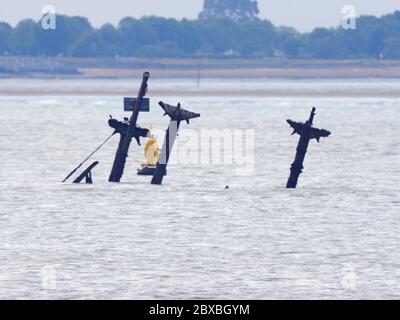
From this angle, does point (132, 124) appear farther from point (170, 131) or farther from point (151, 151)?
point (151, 151)

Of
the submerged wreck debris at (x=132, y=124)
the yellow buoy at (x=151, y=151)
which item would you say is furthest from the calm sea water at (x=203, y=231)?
the submerged wreck debris at (x=132, y=124)

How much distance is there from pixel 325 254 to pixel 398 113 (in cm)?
10935

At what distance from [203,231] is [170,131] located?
34.3 feet

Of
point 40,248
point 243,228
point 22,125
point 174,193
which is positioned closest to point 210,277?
point 40,248

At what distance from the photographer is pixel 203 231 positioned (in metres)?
41.3

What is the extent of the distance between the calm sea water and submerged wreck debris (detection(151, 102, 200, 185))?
64 centimetres

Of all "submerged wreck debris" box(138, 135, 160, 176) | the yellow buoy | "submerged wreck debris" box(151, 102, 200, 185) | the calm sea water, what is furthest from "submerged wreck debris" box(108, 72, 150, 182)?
"submerged wreck debris" box(138, 135, 160, 176)

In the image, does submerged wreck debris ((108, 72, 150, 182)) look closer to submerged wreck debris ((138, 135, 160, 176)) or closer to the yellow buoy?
the yellow buoy

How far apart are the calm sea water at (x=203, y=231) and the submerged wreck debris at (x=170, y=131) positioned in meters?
0.64

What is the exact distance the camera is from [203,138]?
99.4 metres

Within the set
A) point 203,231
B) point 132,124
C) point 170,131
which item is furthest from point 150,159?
point 203,231

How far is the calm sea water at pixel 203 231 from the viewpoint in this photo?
3244 cm

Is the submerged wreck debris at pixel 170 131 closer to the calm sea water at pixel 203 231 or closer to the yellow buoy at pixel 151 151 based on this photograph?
the calm sea water at pixel 203 231

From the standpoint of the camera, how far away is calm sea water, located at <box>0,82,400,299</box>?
106 feet
